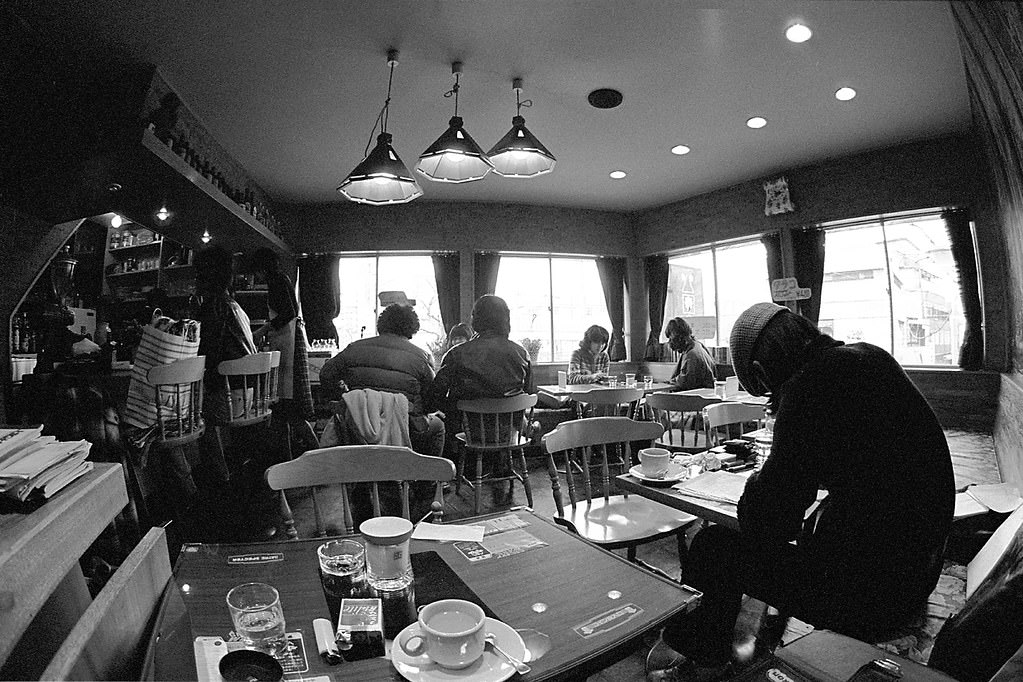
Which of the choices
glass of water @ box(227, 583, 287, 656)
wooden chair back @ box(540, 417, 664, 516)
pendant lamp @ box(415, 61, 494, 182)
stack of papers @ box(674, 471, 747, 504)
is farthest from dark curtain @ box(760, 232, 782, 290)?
glass of water @ box(227, 583, 287, 656)

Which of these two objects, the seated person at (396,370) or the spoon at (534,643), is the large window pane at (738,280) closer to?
the seated person at (396,370)

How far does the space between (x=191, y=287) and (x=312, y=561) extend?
320 centimetres

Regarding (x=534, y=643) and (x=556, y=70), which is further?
(x=556, y=70)

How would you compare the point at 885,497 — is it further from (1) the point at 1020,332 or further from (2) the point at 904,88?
(2) the point at 904,88

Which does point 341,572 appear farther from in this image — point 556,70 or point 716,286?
point 716,286

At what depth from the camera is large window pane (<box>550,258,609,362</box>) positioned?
742cm

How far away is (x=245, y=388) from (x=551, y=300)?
488 centimetres

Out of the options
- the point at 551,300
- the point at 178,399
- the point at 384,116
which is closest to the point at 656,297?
the point at 551,300

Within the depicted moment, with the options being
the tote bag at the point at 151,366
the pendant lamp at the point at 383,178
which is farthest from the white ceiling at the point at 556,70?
the tote bag at the point at 151,366

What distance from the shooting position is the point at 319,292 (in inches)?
267

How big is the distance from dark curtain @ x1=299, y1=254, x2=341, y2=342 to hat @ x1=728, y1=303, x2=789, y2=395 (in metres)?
6.00

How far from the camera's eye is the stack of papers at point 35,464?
77 cm

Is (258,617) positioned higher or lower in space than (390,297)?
lower

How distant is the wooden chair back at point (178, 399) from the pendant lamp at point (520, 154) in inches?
82.5
